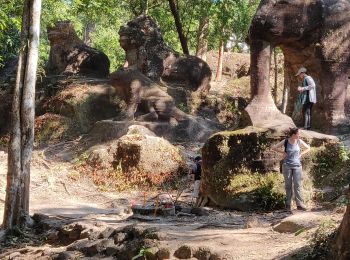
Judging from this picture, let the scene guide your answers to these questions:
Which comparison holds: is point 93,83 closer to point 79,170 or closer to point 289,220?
point 79,170

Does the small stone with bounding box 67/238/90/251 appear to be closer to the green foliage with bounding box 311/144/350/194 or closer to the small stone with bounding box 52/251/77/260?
the small stone with bounding box 52/251/77/260

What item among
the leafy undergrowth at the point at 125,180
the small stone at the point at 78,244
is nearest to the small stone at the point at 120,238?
the small stone at the point at 78,244

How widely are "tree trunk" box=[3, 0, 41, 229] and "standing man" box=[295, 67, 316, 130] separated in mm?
5271

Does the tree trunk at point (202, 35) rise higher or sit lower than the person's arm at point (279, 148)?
higher

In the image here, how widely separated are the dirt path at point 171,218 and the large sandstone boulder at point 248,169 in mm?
578

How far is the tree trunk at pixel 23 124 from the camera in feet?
31.0

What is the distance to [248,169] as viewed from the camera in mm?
10320

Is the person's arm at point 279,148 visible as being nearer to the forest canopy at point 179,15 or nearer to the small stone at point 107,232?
the small stone at point 107,232

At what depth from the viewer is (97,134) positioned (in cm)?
1736

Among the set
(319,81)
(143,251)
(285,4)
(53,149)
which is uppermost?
(285,4)

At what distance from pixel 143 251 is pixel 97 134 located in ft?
36.6

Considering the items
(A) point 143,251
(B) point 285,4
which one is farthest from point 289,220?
(B) point 285,4

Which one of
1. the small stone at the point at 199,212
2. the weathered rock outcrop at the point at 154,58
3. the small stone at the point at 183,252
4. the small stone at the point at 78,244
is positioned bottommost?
the small stone at the point at 78,244

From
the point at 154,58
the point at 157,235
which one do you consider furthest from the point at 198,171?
the point at 154,58
